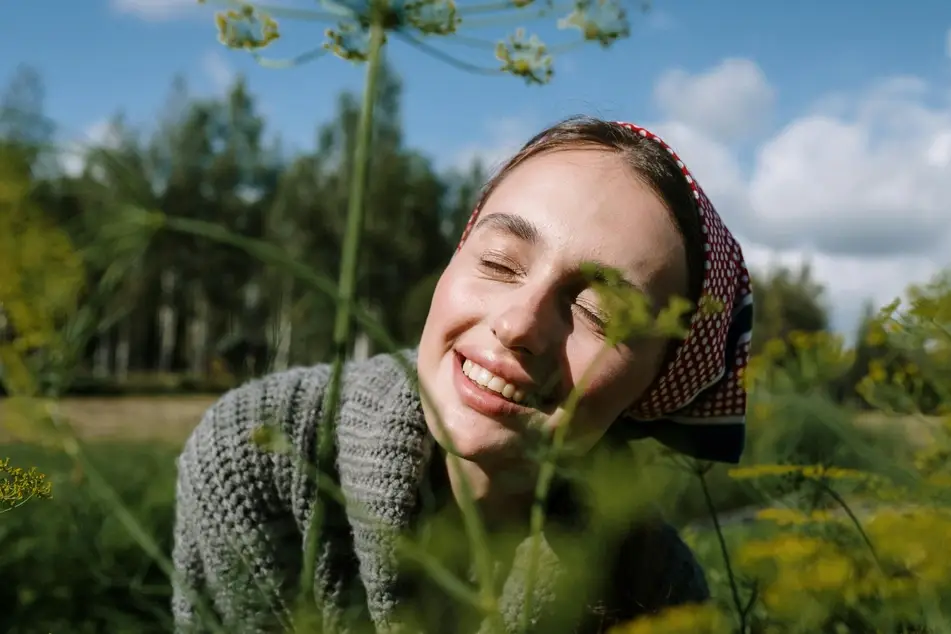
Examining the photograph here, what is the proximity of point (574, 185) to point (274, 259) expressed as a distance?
0.78 metres

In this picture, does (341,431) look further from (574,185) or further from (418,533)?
(574,185)

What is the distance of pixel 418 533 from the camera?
1424 millimetres

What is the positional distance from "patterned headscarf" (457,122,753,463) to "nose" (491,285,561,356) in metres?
0.43

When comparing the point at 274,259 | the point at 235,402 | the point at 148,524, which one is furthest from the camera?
the point at 148,524

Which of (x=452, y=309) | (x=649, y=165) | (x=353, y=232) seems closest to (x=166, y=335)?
(x=649, y=165)

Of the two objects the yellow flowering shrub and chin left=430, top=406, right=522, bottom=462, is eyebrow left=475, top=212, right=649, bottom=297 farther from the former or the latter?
the yellow flowering shrub

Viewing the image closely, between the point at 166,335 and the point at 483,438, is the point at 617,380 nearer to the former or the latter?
the point at 483,438

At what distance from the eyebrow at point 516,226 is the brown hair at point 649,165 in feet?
0.86

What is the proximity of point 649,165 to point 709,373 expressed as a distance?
41 centimetres

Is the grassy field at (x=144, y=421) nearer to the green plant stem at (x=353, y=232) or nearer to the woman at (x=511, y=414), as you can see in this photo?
the woman at (x=511, y=414)

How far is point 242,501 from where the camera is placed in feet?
4.95

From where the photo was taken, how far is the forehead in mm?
1169

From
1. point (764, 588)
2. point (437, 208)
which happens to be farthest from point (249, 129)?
point (764, 588)

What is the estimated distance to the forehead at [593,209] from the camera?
3.84ft
